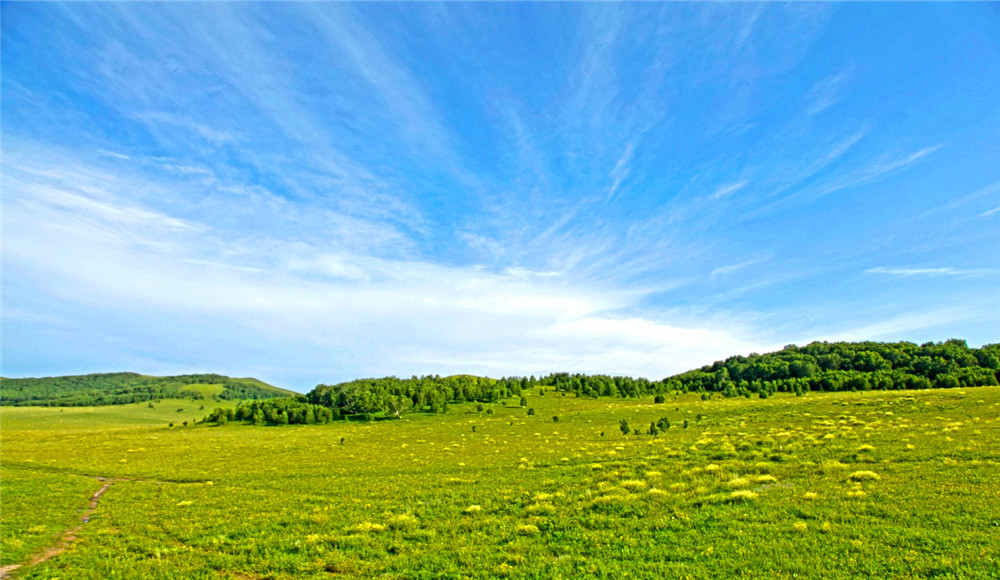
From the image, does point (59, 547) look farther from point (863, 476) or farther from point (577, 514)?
point (863, 476)

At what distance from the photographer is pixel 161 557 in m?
23.3

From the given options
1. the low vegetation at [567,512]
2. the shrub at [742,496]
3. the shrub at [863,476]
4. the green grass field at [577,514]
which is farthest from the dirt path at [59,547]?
the shrub at [863,476]

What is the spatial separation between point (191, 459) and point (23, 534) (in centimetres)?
5114

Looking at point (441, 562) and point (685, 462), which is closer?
point (441, 562)

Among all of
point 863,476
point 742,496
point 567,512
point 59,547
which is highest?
point 863,476

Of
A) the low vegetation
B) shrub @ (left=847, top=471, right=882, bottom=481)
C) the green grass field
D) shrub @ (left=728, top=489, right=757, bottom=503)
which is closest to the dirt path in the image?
the low vegetation

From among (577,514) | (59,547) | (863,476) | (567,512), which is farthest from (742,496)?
(59,547)

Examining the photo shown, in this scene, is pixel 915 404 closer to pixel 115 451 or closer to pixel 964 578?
pixel 964 578

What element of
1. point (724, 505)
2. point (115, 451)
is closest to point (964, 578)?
point (724, 505)

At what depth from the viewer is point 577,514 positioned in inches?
1041

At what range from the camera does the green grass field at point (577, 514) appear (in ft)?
60.0

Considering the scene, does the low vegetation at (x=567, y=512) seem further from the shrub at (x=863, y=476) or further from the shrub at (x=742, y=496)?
the shrub at (x=742, y=496)

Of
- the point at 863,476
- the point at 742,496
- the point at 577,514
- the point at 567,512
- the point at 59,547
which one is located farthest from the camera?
the point at 863,476

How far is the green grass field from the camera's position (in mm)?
18297
